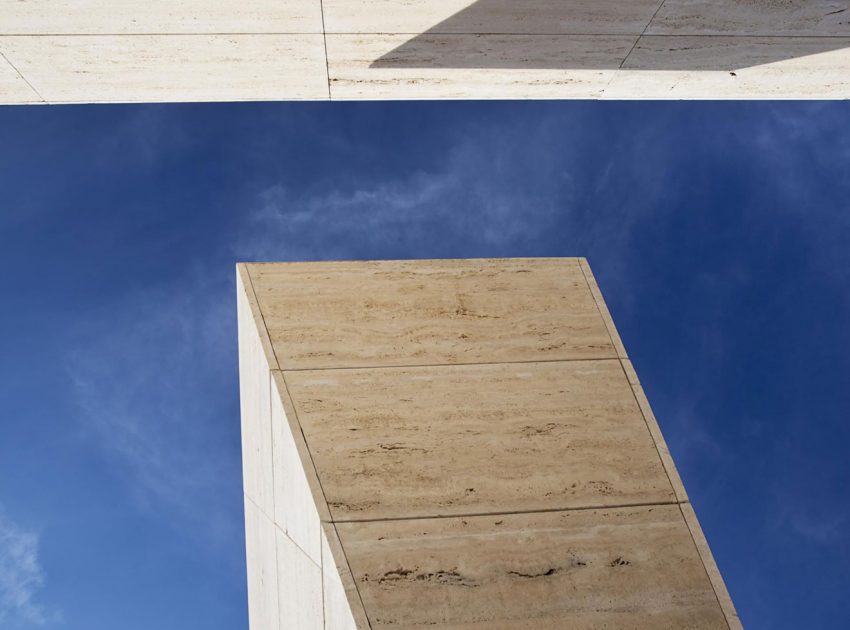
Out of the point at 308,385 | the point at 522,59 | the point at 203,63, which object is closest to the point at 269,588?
the point at 308,385

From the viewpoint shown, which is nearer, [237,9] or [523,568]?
[523,568]

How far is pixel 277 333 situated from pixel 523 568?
123 inches

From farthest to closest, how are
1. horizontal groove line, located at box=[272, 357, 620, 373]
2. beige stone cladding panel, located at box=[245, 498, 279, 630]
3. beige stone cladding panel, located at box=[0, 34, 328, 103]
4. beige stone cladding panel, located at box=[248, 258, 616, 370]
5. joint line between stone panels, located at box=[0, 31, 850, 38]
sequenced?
beige stone cladding panel, located at box=[245, 498, 279, 630], beige stone cladding panel, located at box=[0, 34, 328, 103], joint line between stone panels, located at box=[0, 31, 850, 38], beige stone cladding panel, located at box=[248, 258, 616, 370], horizontal groove line, located at box=[272, 357, 620, 373]

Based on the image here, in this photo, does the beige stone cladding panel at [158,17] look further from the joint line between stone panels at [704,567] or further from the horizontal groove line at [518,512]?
the joint line between stone panels at [704,567]

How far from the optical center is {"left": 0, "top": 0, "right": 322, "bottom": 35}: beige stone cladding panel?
27.3 ft

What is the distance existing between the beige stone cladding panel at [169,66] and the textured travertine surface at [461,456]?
2.66 m

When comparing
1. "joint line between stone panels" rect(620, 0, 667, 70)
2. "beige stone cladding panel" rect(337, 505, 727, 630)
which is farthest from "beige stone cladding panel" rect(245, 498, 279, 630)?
"joint line between stone panels" rect(620, 0, 667, 70)

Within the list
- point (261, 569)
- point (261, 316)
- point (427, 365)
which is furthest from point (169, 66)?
point (261, 569)

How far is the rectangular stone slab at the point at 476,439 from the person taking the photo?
6918 mm

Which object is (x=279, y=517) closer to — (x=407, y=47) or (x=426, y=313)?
(x=426, y=313)

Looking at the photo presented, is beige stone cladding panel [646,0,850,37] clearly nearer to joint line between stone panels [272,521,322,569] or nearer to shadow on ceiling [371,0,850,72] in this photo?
shadow on ceiling [371,0,850,72]

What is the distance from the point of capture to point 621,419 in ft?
25.0

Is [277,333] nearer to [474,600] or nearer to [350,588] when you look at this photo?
[350,588]

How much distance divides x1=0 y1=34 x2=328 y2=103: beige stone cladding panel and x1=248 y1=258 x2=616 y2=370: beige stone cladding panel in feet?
8.79
